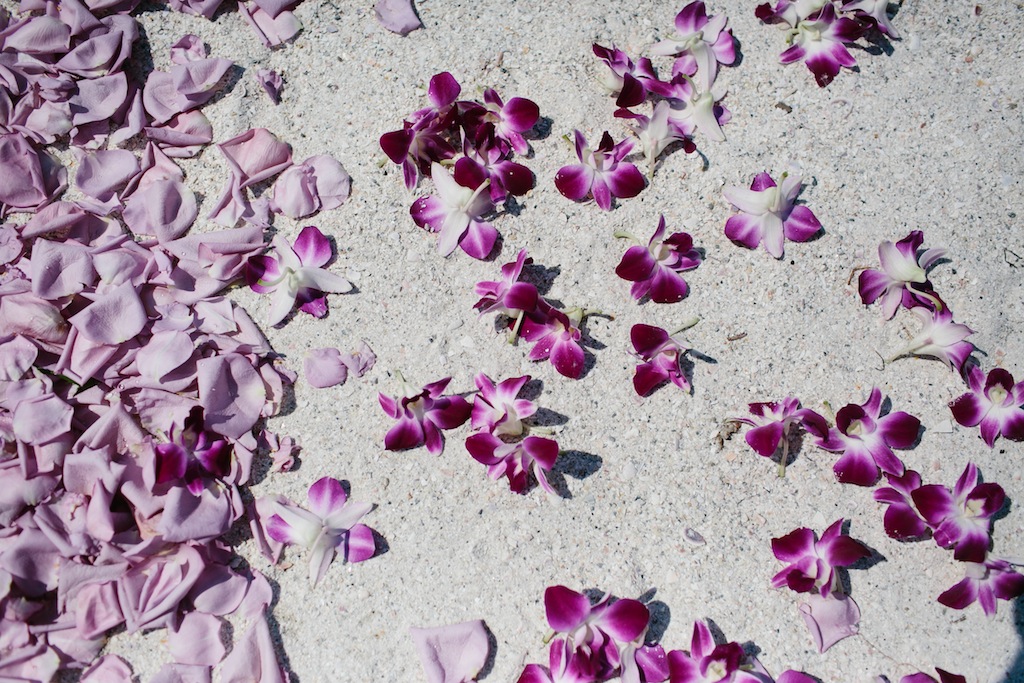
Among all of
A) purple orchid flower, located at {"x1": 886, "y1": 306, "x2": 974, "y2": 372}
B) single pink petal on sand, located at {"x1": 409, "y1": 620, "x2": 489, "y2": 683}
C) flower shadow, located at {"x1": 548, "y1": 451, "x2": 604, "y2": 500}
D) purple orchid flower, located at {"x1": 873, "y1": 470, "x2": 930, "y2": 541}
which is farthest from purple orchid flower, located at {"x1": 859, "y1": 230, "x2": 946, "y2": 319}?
single pink petal on sand, located at {"x1": 409, "y1": 620, "x2": 489, "y2": 683}

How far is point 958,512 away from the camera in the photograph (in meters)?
1.19

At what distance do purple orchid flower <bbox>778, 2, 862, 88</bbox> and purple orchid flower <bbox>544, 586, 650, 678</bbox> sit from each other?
0.97m

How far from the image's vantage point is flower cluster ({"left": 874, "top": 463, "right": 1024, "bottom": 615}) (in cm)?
117

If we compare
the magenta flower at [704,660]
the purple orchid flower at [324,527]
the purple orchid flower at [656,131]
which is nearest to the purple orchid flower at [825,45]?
the purple orchid flower at [656,131]

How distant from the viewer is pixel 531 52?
1455 millimetres

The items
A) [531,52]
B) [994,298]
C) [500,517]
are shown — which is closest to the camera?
[500,517]

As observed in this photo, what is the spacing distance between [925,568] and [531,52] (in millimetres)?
1055

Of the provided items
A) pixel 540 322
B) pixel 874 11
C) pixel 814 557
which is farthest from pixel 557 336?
pixel 874 11

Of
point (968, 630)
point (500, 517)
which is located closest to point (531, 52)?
point (500, 517)

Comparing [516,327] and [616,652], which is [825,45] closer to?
[516,327]

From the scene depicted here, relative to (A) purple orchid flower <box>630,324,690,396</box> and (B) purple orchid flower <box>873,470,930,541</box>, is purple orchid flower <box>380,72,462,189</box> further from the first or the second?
(B) purple orchid flower <box>873,470,930,541</box>

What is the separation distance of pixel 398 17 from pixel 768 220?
2.45 ft

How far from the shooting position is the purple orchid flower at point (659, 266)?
128 centimetres

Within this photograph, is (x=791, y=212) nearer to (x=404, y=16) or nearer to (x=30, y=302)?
(x=404, y=16)
